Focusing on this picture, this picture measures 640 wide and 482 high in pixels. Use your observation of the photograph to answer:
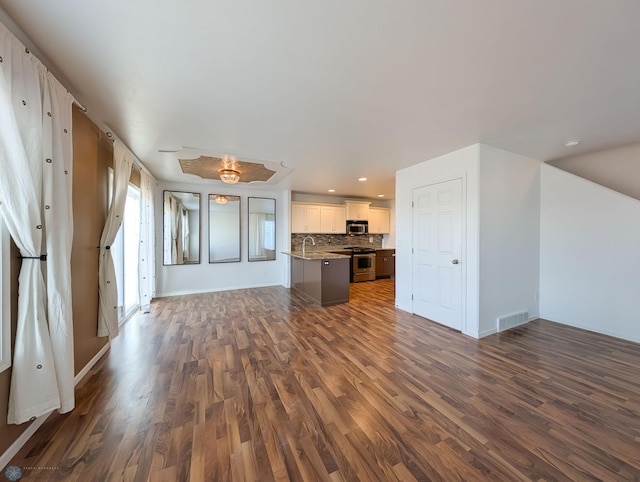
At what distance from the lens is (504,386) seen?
6.81 ft

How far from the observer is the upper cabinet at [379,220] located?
7.64m

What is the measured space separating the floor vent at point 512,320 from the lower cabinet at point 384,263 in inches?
159

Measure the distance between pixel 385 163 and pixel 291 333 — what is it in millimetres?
Answer: 3032

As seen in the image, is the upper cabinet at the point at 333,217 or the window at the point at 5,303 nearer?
the window at the point at 5,303

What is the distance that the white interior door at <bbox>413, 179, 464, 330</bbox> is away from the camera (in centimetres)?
334

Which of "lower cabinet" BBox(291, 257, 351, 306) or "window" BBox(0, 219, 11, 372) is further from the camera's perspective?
"lower cabinet" BBox(291, 257, 351, 306)

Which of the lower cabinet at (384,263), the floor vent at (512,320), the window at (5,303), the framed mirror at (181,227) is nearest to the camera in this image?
the window at (5,303)

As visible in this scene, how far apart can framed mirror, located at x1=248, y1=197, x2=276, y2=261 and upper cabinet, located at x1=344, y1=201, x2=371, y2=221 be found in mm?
2296

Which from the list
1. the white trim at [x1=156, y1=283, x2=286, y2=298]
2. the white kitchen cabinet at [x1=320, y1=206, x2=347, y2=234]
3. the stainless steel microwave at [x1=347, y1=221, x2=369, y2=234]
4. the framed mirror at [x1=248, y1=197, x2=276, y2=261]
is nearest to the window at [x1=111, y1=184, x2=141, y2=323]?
the white trim at [x1=156, y1=283, x2=286, y2=298]

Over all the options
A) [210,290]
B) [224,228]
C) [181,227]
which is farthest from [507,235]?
[181,227]

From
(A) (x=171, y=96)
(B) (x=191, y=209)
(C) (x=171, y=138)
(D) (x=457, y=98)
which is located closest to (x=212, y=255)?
(B) (x=191, y=209)

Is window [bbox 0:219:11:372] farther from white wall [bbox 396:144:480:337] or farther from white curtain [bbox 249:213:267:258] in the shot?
white curtain [bbox 249:213:267:258]

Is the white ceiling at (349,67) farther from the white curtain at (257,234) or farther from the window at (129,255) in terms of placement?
the white curtain at (257,234)

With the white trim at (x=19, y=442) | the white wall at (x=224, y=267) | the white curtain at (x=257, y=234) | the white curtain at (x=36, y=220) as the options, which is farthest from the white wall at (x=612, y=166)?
the white trim at (x=19, y=442)
